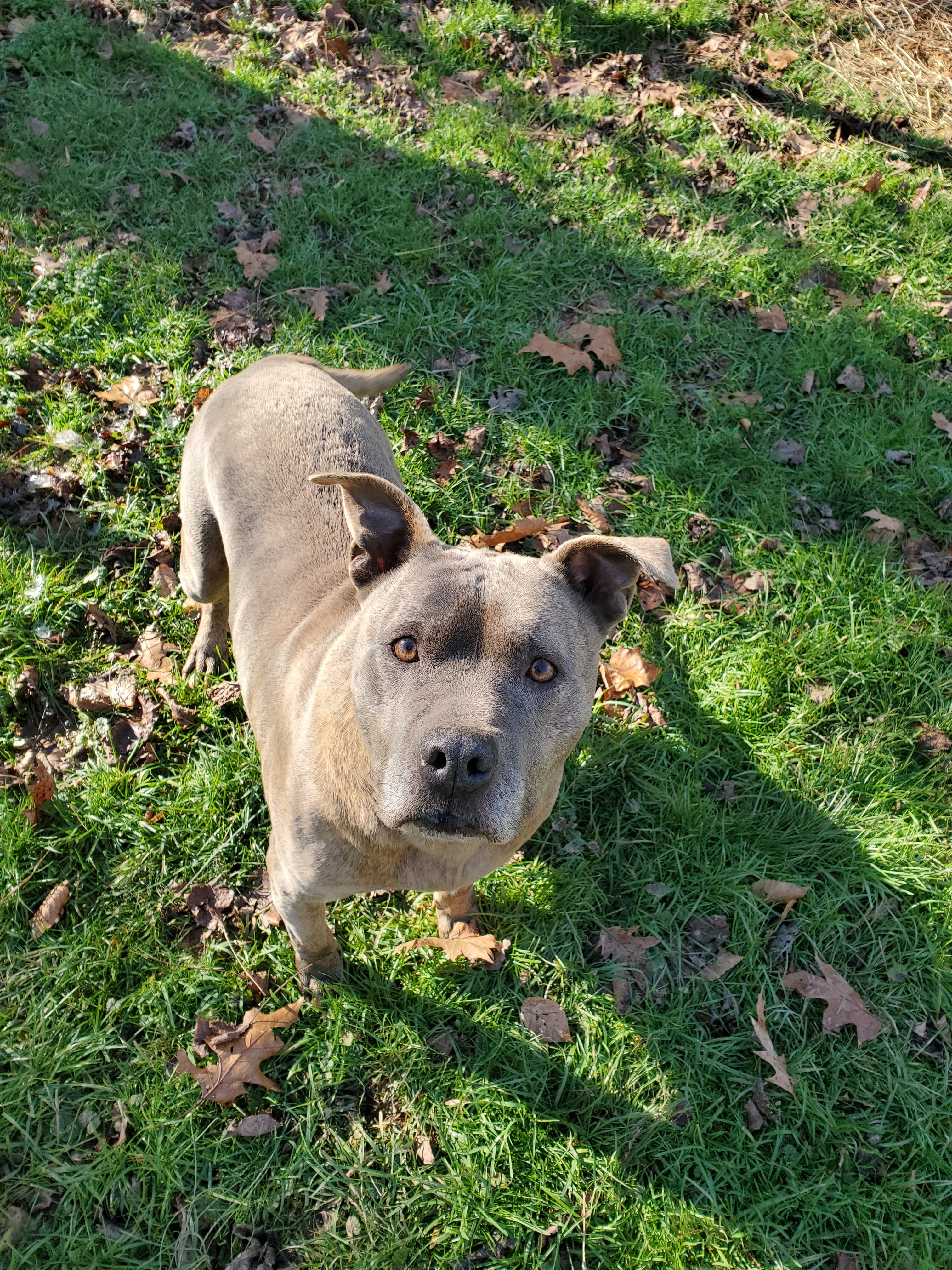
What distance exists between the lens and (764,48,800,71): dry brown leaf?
6902 millimetres

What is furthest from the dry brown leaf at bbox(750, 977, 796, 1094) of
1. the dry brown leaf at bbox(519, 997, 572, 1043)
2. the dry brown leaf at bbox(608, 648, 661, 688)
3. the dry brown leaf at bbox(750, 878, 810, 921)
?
the dry brown leaf at bbox(608, 648, 661, 688)

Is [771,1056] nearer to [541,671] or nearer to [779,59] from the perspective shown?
[541,671]

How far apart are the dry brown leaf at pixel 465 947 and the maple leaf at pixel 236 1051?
0.53 meters

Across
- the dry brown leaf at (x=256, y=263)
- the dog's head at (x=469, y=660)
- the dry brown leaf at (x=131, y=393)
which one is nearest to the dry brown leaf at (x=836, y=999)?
the dog's head at (x=469, y=660)

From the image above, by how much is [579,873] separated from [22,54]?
24.4ft

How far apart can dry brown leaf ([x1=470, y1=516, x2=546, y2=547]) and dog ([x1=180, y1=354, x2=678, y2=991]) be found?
1.11m

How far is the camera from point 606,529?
4754mm

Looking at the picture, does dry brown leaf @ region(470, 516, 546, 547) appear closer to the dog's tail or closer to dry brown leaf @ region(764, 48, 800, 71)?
the dog's tail

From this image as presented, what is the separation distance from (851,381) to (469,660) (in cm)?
444

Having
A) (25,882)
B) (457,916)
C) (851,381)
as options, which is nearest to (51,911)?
(25,882)

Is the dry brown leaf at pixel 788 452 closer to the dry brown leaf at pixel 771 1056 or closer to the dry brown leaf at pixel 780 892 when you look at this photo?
the dry brown leaf at pixel 780 892

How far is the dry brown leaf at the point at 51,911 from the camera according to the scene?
3.38 metres

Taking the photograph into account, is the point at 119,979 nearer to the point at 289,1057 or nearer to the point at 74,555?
the point at 289,1057

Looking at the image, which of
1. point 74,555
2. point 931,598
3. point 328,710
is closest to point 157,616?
point 74,555
